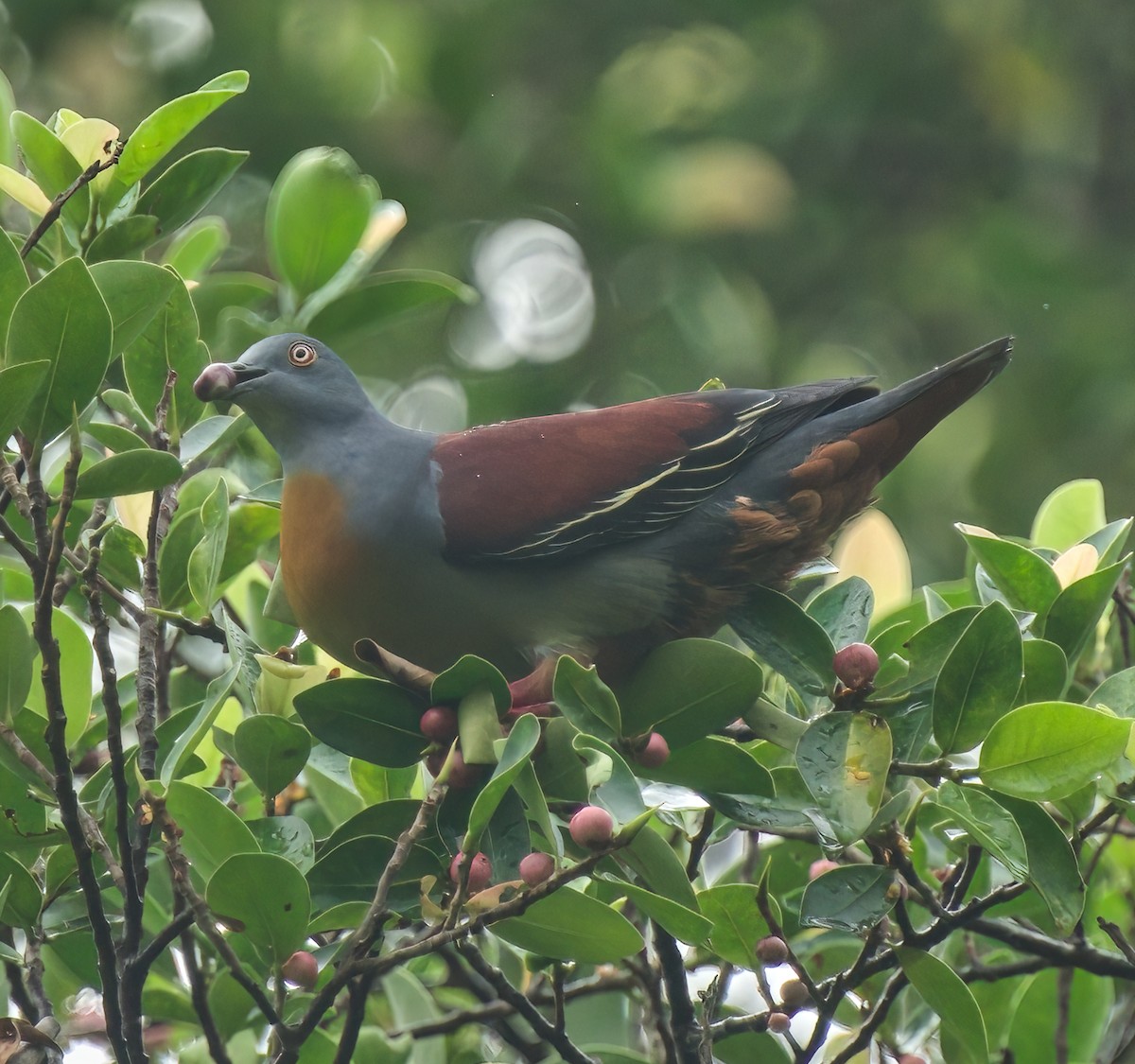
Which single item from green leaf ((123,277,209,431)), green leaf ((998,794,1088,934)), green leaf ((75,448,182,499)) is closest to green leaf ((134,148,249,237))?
green leaf ((123,277,209,431))

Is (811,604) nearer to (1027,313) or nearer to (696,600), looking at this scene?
(696,600)

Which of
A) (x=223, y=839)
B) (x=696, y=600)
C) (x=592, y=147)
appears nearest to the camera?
(x=223, y=839)

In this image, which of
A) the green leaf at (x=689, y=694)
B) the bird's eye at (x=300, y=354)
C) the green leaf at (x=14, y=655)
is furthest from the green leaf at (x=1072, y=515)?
the green leaf at (x=14, y=655)

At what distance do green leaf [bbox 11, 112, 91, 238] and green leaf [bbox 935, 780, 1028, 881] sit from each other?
1665 millimetres

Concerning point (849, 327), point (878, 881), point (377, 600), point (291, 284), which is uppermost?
point (291, 284)

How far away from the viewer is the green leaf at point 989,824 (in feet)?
6.70

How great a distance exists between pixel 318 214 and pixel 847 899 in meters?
1.68

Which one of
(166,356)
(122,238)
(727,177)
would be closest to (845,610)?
(166,356)

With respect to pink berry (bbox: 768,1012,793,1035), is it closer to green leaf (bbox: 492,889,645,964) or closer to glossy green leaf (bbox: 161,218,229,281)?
green leaf (bbox: 492,889,645,964)

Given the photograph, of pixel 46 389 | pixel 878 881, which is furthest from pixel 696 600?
pixel 46 389

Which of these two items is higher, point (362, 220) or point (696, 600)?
point (362, 220)

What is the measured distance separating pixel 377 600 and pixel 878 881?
3.30ft

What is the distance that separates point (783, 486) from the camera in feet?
9.77

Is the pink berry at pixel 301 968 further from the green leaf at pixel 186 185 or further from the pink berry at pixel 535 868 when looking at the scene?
the green leaf at pixel 186 185
